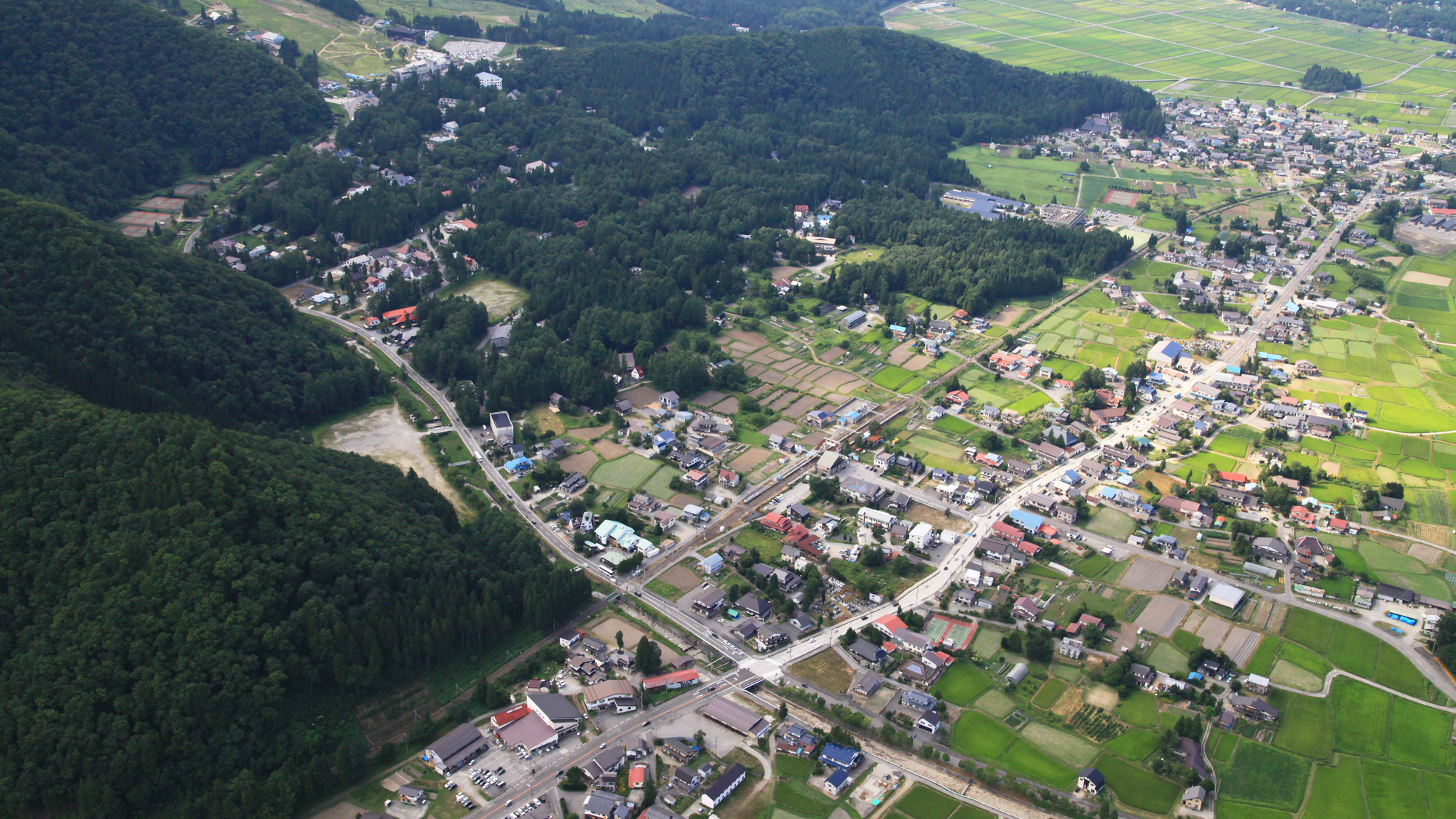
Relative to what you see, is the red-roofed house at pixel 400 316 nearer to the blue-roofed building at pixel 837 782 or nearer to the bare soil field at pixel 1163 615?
the blue-roofed building at pixel 837 782

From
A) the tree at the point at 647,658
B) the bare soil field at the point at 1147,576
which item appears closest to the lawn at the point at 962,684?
the bare soil field at the point at 1147,576

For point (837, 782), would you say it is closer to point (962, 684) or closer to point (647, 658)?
point (962, 684)

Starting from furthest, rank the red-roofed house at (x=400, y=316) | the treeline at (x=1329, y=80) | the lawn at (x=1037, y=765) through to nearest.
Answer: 1. the treeline at (x=1329, y=80)
2. the red-roofed house at (x=400, y=316)
3. the lawn at (x=1037, y=765)

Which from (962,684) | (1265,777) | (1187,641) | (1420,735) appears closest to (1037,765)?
(962,684)

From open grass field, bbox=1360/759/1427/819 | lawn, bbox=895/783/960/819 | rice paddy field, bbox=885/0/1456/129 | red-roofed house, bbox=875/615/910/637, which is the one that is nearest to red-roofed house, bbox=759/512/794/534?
red-roofed house, bbox=875/615/910/637

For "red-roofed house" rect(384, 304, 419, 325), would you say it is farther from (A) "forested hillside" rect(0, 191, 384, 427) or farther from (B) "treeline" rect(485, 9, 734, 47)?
(B) "treeline" rect(485, 9, 734, 47)

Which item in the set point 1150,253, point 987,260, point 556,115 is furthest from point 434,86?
point 1150,253

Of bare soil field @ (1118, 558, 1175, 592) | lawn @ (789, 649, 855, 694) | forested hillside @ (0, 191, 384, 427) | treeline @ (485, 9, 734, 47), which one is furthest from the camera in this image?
treeline @ (485, 9, 734, 47)
